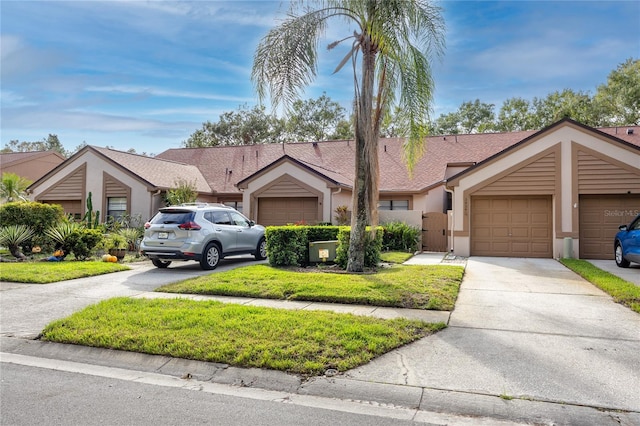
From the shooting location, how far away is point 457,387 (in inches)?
170

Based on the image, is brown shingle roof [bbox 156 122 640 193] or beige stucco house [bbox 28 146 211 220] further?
brown shingle roof [bbox 156 122 640 193]

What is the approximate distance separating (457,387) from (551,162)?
1427cm

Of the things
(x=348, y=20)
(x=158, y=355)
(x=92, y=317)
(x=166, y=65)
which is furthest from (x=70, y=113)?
(x=158, y=355)

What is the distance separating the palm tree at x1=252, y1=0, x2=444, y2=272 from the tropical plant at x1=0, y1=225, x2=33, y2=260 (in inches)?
387

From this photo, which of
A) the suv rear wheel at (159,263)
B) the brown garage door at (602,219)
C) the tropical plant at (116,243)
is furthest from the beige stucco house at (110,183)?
the brown garage door at (602,219)

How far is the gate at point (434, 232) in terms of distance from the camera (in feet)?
61.4

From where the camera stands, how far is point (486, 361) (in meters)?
4.99

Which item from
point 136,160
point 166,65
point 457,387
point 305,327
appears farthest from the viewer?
point 136,160

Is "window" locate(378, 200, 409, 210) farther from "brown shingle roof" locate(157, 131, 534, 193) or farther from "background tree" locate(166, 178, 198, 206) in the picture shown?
"background tree" locate(166, 178, 198, 206)

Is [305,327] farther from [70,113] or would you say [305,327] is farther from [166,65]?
[70,113]

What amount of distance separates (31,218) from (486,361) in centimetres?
1620

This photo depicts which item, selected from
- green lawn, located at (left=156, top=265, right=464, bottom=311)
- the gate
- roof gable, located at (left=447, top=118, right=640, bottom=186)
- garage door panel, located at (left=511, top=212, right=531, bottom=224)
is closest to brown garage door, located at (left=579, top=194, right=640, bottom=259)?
garage door panel, located at (left=511, top=212, right=531, bottom=224)

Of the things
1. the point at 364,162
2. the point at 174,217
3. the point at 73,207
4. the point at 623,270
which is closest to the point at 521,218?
the point at 623,270

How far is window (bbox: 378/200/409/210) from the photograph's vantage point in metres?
21.5
